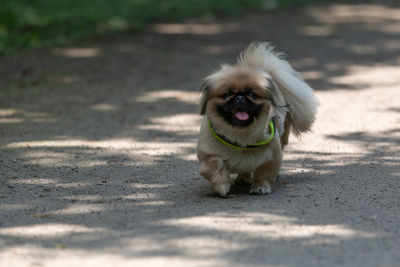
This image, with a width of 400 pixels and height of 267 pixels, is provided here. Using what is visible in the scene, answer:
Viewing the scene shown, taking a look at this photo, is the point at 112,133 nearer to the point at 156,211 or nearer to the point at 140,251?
the point at 156,211

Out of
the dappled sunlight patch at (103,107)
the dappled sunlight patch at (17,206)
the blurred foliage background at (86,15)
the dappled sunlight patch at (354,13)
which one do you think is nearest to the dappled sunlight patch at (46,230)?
the dappled sunlight patch at (17,206)

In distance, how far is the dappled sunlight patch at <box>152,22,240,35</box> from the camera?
55.9 ft

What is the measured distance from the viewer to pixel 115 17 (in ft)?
59.9

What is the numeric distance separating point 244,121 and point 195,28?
1196cm

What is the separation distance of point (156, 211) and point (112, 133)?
340cm

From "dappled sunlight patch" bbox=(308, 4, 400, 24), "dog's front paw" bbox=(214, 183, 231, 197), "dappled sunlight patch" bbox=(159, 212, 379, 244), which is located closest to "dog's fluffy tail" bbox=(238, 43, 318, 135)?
"dog's front paw" bbox=(214, 183, 231, 197)

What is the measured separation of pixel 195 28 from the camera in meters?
17.6

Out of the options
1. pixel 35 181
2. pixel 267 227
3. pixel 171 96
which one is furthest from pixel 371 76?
pixel 267 227

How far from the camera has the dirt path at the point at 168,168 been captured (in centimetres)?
478

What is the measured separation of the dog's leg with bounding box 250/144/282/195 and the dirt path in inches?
4.8

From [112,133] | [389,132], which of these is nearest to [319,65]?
[389,132]

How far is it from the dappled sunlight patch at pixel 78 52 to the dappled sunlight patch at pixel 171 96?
11.0 feet

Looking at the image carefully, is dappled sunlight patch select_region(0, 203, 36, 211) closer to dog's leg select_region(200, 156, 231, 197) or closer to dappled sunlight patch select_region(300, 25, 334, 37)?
dog's leg select_region(200, 156, 231, 197)

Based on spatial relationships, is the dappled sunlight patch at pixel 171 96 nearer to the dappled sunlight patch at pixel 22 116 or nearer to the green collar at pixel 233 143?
the dappled sunlight patch at pixel 22 116
